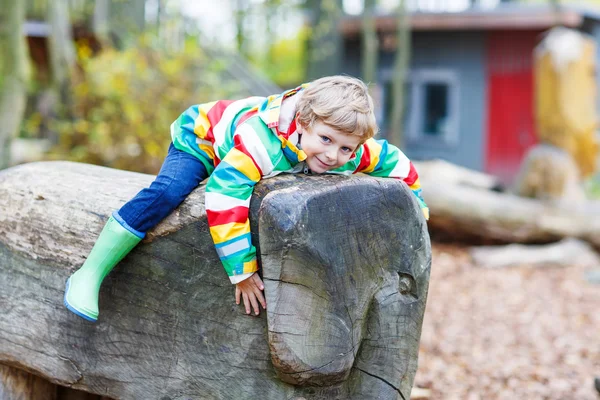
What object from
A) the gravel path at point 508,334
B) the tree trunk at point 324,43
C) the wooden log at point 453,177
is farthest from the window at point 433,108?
the gravel path at point 508,334

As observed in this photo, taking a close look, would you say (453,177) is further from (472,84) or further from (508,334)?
(472,84)

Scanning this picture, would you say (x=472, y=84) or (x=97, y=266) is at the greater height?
(x=97, y=266)

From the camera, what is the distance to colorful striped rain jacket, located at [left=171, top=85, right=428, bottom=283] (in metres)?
2.26

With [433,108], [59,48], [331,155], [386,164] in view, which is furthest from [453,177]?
[331,155]

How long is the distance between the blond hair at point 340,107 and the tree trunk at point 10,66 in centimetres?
438

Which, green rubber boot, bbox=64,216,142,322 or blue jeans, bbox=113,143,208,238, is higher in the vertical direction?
blue jeans, bbox=113,143,208,238

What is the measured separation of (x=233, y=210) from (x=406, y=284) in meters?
0.69

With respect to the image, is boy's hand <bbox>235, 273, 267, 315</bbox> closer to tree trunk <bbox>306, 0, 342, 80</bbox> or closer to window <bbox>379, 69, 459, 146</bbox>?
tree trunk <bbox>306, 0, 342, 80</bbox>

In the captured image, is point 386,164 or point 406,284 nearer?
point 406,284

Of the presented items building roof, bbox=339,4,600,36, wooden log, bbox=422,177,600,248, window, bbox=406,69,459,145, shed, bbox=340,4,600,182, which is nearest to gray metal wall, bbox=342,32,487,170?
shed, bbox=340,4,600,182

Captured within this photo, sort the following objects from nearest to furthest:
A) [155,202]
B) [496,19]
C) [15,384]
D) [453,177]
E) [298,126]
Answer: [298,126] → [155,202] → [15,384] → [453,177] → [496,19]

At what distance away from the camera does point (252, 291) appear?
2.35 m

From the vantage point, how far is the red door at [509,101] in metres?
15.1

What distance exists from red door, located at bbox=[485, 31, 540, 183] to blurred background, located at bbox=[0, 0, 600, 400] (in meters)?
0.02
